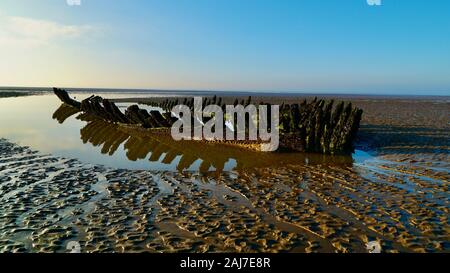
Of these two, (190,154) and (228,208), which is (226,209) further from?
(190,154)

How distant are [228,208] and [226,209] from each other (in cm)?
7

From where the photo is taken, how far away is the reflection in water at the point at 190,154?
Answer: 11.8m

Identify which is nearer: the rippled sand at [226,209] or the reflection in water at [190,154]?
the rippled sand at [226,209]

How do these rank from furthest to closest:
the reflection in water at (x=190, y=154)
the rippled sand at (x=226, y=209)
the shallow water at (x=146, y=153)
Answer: the reflection in water at (x=190, y=154) → the shallow water at (x=146, y=153) → the rippled sand at (x=226, y=209)

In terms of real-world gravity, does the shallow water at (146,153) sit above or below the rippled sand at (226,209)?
above

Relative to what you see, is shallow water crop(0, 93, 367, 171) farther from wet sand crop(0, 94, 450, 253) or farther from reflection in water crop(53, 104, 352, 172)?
wet sand crop(0, 94, 450, 253)

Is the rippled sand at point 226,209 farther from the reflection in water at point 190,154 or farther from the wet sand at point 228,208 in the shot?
the reflection in water at point 190,154

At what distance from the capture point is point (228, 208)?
23.9 ft

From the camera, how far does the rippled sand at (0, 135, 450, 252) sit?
5.63m

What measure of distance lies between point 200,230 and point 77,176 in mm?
5126

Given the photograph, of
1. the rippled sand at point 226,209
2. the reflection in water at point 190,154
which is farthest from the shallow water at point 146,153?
the rippled sand at point 226,209

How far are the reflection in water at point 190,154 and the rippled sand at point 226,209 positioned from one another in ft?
3.32

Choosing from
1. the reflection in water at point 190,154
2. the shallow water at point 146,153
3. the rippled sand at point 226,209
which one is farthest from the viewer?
the reflection in water at point 190,154
